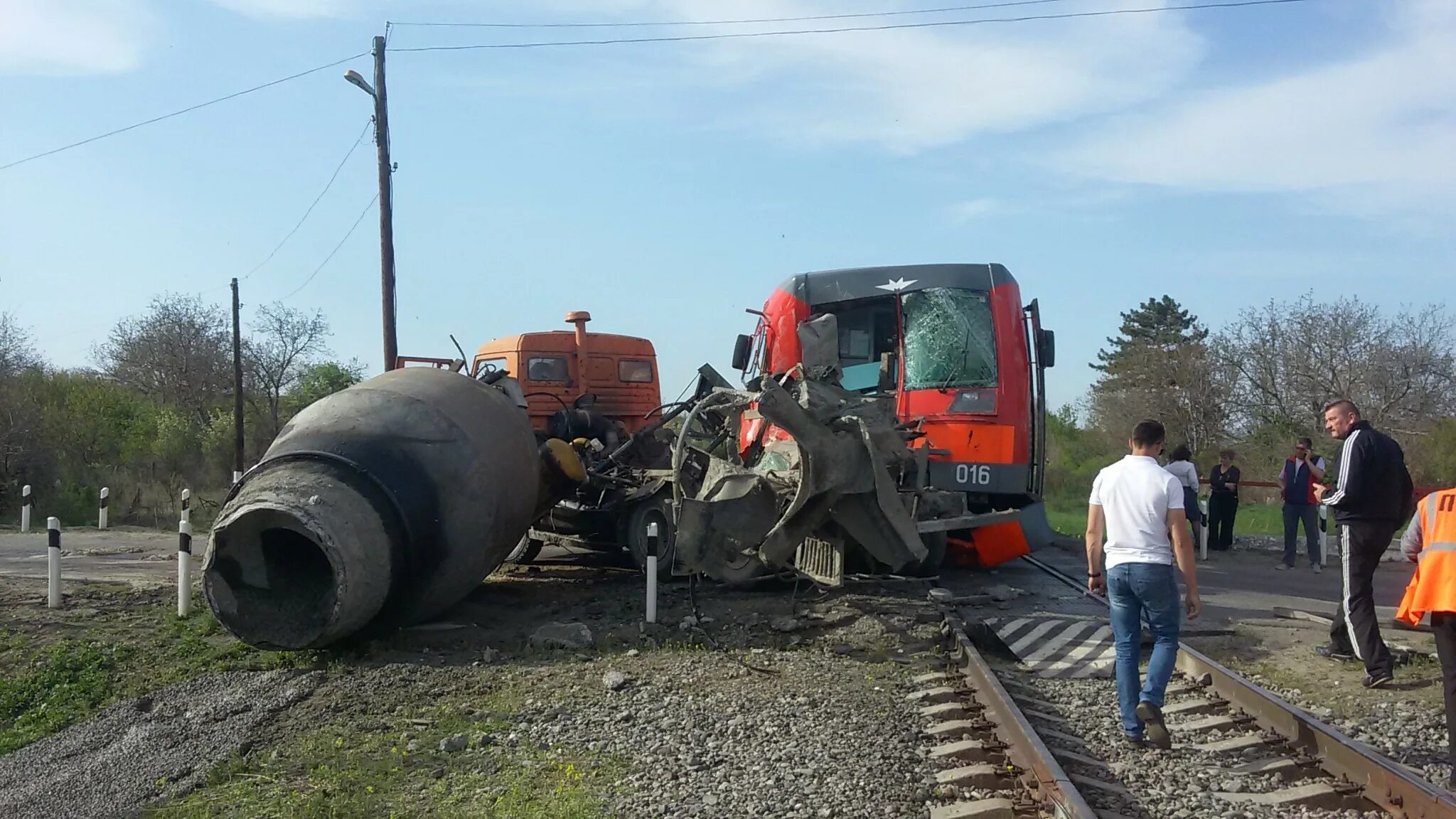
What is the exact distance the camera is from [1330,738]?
467cm

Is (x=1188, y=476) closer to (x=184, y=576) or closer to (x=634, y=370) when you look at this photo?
(x=634, y=370)

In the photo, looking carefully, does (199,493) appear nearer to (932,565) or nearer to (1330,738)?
(932,565)

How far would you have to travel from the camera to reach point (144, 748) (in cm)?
553

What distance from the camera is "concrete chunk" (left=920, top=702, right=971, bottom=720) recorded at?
5516 mm

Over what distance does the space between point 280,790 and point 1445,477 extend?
83.5 ft

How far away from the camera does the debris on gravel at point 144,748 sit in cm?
492

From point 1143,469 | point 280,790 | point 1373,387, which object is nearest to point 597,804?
point 280,790

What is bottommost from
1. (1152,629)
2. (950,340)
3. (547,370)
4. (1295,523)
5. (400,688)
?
(400,688)

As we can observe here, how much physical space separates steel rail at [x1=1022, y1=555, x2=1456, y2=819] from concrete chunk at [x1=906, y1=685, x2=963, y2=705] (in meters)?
1.42

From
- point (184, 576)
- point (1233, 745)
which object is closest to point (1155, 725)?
point (1233, 745)

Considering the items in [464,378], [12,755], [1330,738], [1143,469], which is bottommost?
[12,755]

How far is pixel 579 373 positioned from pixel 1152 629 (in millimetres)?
9487

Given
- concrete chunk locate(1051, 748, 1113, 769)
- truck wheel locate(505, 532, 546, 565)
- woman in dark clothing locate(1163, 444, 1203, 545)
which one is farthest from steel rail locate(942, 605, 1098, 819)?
woman in dark clothing locate(1163, 444, 1203, 545)

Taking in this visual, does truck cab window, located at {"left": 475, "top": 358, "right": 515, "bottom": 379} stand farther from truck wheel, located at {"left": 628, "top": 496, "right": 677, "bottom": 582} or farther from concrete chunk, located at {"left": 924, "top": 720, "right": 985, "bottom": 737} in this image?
concrete chunk, located at {"left": 924, "top": 720, "right": 985, "bottom": 737}
